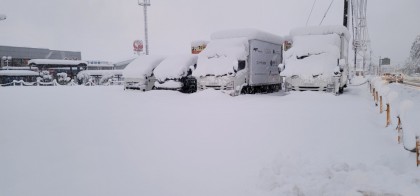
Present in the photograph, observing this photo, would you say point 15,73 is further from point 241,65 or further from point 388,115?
point 388,115

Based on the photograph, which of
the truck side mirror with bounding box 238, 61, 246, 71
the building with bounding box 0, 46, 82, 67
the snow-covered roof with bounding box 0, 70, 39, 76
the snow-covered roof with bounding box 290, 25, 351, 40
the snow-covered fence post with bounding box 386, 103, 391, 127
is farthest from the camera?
the building with bounding box 0, 46, 82, 67

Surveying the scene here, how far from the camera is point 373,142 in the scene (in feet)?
18.8

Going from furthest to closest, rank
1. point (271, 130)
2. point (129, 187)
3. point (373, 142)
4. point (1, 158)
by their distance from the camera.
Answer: point (271, 130) → point (373, 142) → point (1, 158) → point (129, 187)

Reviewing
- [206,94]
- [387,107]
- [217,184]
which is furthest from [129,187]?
[206,94]

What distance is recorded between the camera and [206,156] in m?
5.09

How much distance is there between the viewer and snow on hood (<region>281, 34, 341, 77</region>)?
13.5 metres

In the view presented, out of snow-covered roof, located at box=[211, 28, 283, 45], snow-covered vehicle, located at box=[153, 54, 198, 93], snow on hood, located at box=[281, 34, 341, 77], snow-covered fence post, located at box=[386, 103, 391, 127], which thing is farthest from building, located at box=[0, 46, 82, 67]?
snow-covered fence post, located at box=[386, 103, 391, 127]

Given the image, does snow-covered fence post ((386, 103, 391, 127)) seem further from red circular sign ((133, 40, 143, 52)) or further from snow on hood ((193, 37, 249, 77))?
red circular sign ((133, 40, 143, 52))

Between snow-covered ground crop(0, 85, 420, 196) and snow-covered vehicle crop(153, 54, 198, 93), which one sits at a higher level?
snow-covered vehicle crop(153, 54, 198, 93)

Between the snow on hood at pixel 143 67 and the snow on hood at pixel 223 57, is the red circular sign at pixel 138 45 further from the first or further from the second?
the snow on hood at pixel 223 57

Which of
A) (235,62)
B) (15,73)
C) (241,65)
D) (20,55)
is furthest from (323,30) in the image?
(20,55)

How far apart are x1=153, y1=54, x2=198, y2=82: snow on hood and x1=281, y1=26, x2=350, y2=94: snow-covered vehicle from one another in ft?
16.8

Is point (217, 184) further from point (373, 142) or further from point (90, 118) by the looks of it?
point (90, 118)

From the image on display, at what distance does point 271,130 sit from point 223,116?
2233mm
